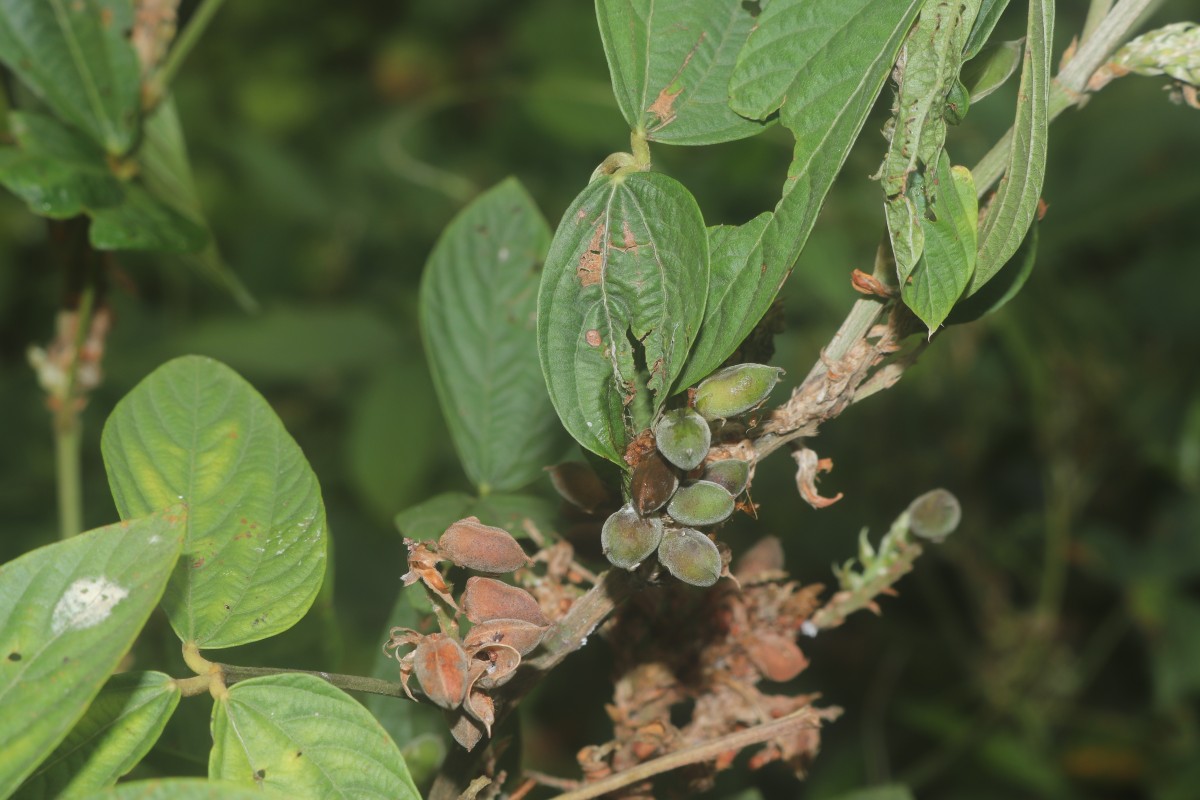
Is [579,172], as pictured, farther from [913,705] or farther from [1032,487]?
[913,705]

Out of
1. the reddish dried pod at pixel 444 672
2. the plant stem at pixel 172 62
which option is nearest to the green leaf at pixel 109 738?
the reddish dried pod at pixel 444 672

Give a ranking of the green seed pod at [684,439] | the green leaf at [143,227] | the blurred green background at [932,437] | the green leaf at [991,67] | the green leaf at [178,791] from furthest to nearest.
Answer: the blurred green background at [932,437] < the green leaf at [143,227] < the green leaf at [991,67] < the green seed pod at [684,439] < the green leaf at [178,791]

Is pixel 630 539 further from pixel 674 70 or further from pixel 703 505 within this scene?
pixel 674 70

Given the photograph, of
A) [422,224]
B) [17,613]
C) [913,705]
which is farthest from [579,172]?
[17,613]

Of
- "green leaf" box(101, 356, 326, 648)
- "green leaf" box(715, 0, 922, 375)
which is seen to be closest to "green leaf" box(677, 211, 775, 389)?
"green leaf" box(715, 0, 922, 375)

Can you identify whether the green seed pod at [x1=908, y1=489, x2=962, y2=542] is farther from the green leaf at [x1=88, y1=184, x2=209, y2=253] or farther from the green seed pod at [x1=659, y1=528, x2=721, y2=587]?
the green leaf at [x1=88, y1=184, x2=209, y2=253]

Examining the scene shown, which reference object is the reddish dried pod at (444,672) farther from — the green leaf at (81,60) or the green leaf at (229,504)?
the green leaf at (81,60)
